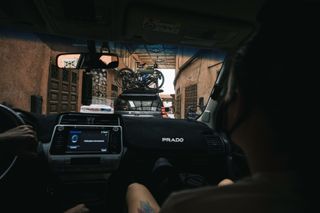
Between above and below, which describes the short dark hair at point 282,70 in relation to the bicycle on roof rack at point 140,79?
below

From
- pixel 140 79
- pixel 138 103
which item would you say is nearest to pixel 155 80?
pixel 140 79

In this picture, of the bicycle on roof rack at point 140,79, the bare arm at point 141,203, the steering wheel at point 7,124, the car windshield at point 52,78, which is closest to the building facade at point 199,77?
the car windshield at point 52,78

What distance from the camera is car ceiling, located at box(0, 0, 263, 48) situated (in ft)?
9.50

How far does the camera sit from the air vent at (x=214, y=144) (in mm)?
3277

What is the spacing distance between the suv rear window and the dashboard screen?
28.4 feet

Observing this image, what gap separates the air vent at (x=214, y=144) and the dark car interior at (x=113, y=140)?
0.04 feet

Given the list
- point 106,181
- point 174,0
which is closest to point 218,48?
point 174,0

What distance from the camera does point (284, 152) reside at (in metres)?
0.75

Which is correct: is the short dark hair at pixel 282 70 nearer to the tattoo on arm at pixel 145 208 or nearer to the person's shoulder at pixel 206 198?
the person's shoulder at pixel 206 198

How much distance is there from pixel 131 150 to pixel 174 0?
1.53 meters

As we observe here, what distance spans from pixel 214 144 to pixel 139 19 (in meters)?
1.57

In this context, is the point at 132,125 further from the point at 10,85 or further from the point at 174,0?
the point at 10,85

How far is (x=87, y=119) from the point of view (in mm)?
2979

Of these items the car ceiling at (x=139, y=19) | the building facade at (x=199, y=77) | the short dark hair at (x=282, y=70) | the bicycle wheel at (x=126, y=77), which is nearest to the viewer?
the short dark hair at (x=282, y=70)
